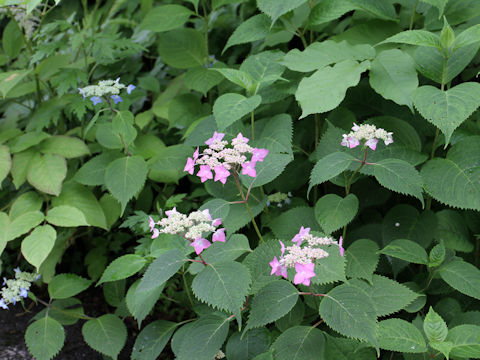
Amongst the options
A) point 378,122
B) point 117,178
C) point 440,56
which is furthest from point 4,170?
point 440,56

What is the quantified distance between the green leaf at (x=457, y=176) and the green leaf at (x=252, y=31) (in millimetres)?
881

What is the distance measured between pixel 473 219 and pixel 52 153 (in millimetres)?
1891

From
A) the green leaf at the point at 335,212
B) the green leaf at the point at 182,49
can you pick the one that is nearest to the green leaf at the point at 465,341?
the green leaf at the point at 335,212

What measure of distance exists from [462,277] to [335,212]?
0.47m

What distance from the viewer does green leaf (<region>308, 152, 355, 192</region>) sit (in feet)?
5.09

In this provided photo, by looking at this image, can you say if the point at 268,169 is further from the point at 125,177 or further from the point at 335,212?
the point at 125,177

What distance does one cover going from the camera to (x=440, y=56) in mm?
1790

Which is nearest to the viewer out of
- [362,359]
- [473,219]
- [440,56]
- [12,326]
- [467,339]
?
[467,339]

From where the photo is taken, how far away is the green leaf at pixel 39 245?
1.92 metres

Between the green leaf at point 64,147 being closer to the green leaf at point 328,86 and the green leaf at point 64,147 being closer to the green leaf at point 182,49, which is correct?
the green leaf at point 182,49

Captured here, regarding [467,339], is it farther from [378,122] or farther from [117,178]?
[117,178]

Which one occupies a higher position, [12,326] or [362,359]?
[362,359]

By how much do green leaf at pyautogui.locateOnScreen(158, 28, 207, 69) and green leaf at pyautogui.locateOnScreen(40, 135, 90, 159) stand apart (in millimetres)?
623

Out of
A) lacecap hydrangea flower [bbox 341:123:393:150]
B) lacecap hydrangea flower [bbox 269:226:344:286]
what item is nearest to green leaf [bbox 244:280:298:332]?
lacecap hydrangea flower [bbox 269:226:344:286]
